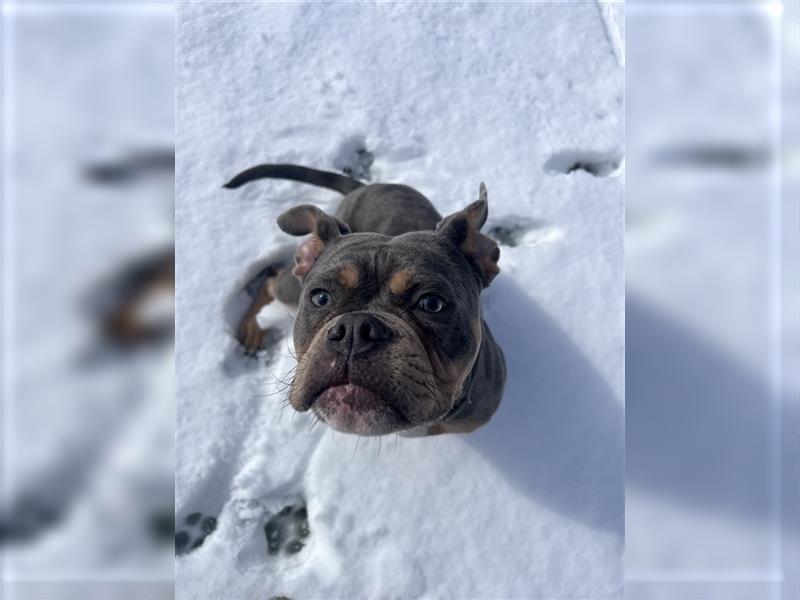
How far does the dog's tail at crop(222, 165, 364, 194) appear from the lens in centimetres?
335

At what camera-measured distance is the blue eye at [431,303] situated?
234 centimetres

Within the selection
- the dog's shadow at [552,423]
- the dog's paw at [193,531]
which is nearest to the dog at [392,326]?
the dog's shadow at [552,423]

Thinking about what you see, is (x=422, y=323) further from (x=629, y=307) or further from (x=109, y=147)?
(x=109, y=147)

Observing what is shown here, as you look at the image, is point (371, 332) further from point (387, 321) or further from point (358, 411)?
point (358, 411)

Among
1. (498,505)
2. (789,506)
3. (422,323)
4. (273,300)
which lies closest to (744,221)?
(789,506)

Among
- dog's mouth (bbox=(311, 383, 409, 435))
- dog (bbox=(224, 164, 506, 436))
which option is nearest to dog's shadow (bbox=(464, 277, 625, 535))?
dog (bbox=(224, 164, 506, 436))

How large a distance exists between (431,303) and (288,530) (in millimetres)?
1703

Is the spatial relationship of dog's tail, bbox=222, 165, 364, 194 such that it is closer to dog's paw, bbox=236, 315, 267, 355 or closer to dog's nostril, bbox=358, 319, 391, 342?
dog's paw, bbox=236, 315, 267, 355

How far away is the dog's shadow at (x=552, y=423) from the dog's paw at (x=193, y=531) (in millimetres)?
1431

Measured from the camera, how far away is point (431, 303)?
2348mm

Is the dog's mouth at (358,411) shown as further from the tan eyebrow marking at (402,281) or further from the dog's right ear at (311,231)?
the dog's right ear at (311,231)

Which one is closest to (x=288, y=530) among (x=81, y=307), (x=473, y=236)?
(x=473, y=236)

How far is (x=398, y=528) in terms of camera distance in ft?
10.8

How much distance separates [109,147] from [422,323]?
1.33 meters
